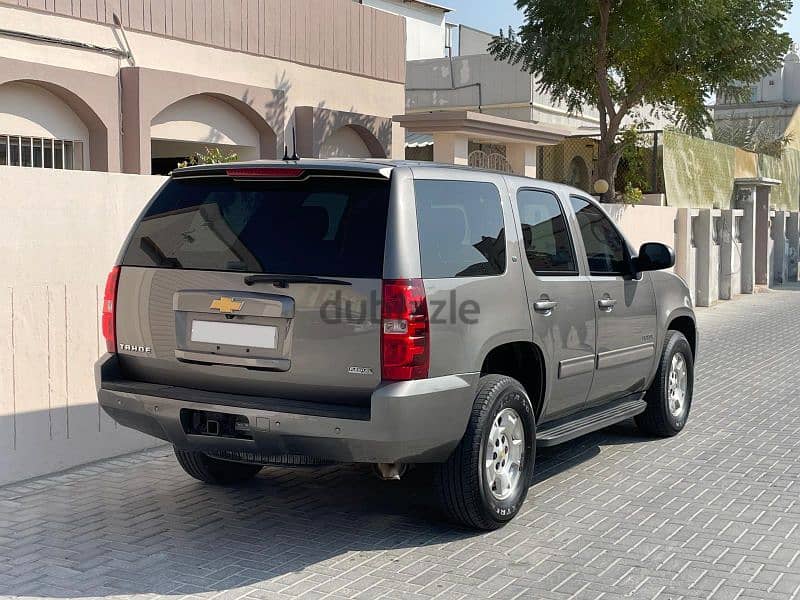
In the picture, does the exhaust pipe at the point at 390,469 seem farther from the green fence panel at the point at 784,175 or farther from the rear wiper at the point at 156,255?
the green fence panel at the point at 784,175

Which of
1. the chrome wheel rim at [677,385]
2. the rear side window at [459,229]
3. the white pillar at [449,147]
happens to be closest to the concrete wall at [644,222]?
the white pillar at [449,147]

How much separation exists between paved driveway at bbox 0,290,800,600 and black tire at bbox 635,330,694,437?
0.16 metres

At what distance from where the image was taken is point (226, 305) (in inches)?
208

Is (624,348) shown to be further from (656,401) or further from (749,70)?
(749,70)

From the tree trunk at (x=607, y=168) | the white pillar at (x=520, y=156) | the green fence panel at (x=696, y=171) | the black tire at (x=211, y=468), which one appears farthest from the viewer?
the green fence panel at (x=696, y=171)

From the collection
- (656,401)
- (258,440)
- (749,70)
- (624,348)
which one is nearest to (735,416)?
(656,401)

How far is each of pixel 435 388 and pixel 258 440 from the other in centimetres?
89

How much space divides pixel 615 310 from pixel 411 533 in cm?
227

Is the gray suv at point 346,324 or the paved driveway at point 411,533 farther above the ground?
the gray suv at point 346,324

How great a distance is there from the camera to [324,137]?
681 inches

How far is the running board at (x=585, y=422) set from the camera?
6.26m

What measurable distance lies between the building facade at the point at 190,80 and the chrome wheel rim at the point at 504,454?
7840 mm

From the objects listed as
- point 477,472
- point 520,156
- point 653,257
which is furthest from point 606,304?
point 520,156

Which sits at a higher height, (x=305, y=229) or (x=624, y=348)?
(x=305, y=229)
